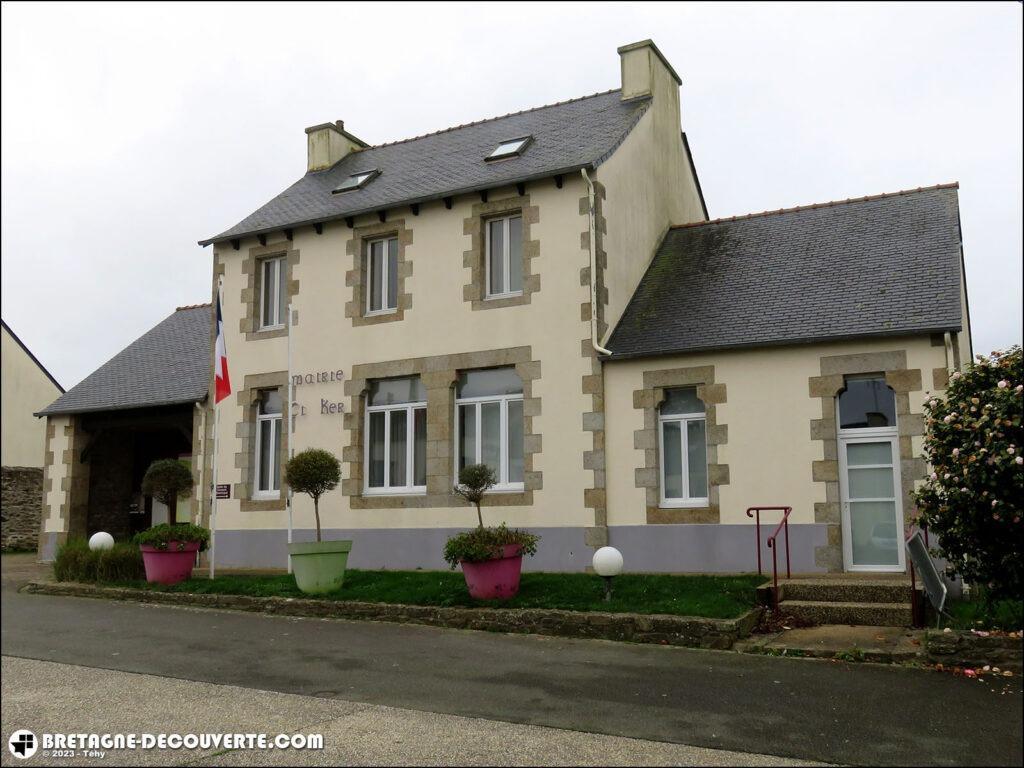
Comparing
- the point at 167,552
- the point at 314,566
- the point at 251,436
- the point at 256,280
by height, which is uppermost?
the point at 256,280

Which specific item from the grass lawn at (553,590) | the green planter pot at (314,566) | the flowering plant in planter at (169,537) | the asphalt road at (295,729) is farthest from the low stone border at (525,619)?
the asphalt road at (295,729)

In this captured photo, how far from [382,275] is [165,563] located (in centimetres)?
571

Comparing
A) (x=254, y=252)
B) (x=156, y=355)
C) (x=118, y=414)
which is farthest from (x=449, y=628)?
(x=156, y=355)

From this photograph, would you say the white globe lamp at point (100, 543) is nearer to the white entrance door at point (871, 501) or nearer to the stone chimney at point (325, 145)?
the stone chimney at point (325, 145)

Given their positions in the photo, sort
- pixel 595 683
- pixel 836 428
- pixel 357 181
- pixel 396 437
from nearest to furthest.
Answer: pixel 595 683
pixel 836 428
pixel 396 437
pixel 357 181

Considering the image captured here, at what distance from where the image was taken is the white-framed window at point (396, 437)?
14758 mm

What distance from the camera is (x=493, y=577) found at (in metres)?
10.8

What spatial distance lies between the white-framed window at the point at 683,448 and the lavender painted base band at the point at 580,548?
1.74ft

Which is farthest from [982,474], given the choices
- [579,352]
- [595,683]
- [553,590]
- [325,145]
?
[325,145]

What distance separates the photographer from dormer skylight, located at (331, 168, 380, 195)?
56.0ft

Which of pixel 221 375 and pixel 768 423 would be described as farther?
pixel 221 375

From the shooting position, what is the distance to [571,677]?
7.52m

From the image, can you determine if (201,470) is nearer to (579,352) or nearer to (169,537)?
(169,537)

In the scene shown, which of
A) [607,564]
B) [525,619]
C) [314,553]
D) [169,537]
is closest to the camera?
[525,619]
